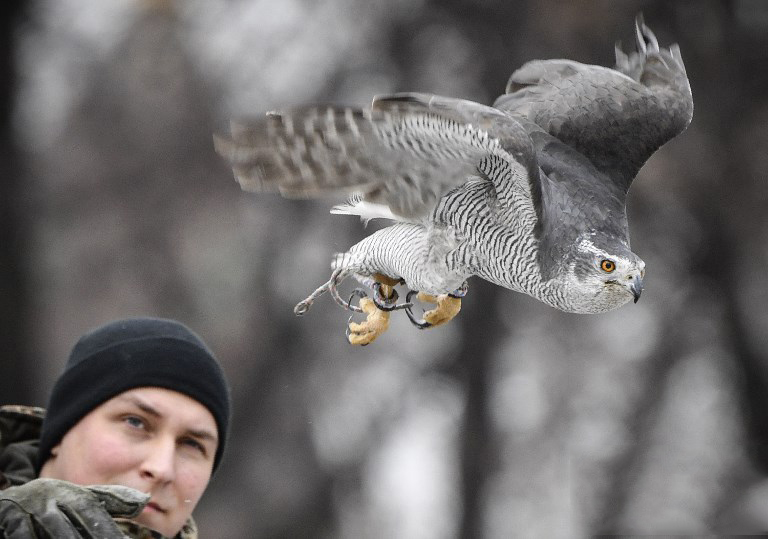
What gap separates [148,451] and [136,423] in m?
0.10

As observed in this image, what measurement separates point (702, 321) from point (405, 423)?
3316mm

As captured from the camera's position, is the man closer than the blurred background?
Yes

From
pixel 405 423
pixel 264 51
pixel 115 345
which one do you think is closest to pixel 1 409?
pixel 115 345

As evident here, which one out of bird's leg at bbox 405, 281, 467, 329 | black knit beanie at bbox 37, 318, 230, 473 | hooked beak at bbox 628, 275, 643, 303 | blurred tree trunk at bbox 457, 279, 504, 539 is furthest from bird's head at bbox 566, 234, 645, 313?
blurred tree trunk at bbox 457, 279, 504, 539

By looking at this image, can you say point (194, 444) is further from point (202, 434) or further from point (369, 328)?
point (369, 328)

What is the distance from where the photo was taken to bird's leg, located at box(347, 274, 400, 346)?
3691 millimetres

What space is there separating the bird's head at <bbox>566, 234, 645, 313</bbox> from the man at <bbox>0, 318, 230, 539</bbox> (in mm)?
1140

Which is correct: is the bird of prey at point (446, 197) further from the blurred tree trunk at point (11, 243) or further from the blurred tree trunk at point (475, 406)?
the blurred tree trunk at point (475, 406)

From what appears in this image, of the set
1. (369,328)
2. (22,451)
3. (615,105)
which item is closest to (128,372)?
(22,451)

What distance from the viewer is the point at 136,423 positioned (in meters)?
3.64

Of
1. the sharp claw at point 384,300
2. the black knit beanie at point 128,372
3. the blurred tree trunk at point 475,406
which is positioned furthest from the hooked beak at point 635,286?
the blurred tree trunk at point 475,406

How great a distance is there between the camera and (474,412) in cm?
1260

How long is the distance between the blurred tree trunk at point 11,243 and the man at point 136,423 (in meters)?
6.60

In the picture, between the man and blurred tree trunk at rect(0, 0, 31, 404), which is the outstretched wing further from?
blurred tree trunk at rect(0, 0, 31, 404)
